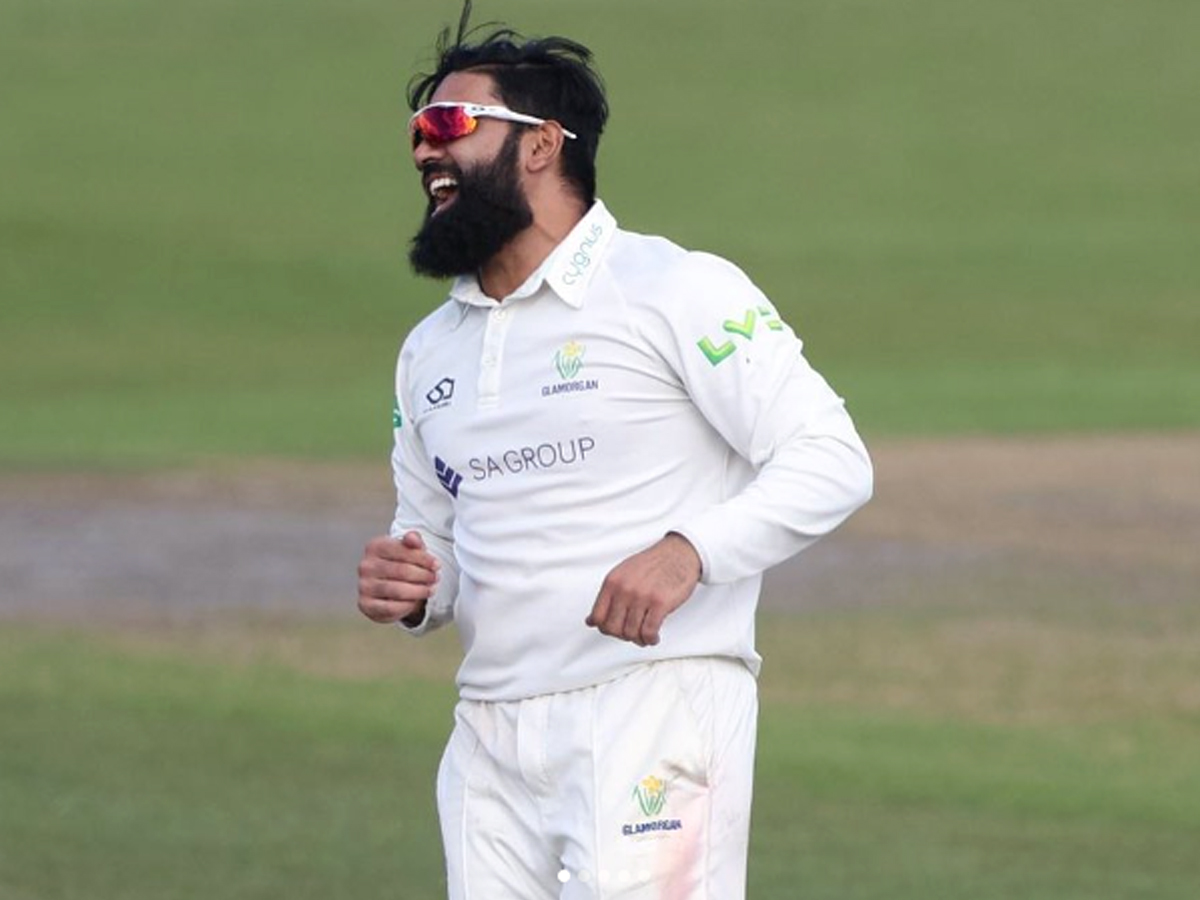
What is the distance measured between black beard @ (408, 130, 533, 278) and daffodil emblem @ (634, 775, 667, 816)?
2.94 feet

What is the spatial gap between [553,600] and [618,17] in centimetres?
4113

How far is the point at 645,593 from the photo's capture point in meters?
4.49

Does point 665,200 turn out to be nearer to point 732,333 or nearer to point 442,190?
point 442,190

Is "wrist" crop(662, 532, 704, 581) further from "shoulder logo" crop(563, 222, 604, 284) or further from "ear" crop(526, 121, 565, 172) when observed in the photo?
"ear" crop(526, 121, 565, 172)

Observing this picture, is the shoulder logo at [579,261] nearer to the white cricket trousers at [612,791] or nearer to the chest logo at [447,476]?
the chest logo at [447,476]

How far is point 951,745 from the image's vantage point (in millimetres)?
10766

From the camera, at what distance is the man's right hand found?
4.92 meters

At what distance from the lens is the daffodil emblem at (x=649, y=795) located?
15.6ft

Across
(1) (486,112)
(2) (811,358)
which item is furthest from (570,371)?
(2) (811,358)

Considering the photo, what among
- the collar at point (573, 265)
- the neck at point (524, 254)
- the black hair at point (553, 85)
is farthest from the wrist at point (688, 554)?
the black hair at point (553, 85)

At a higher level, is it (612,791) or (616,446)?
(616,446)

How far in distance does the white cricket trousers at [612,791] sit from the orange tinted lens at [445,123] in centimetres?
93

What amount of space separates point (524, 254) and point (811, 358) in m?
21.7

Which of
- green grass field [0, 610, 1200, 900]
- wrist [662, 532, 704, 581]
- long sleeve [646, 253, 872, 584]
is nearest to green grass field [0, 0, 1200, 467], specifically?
green grass field [0, 610, 1200, 900]
